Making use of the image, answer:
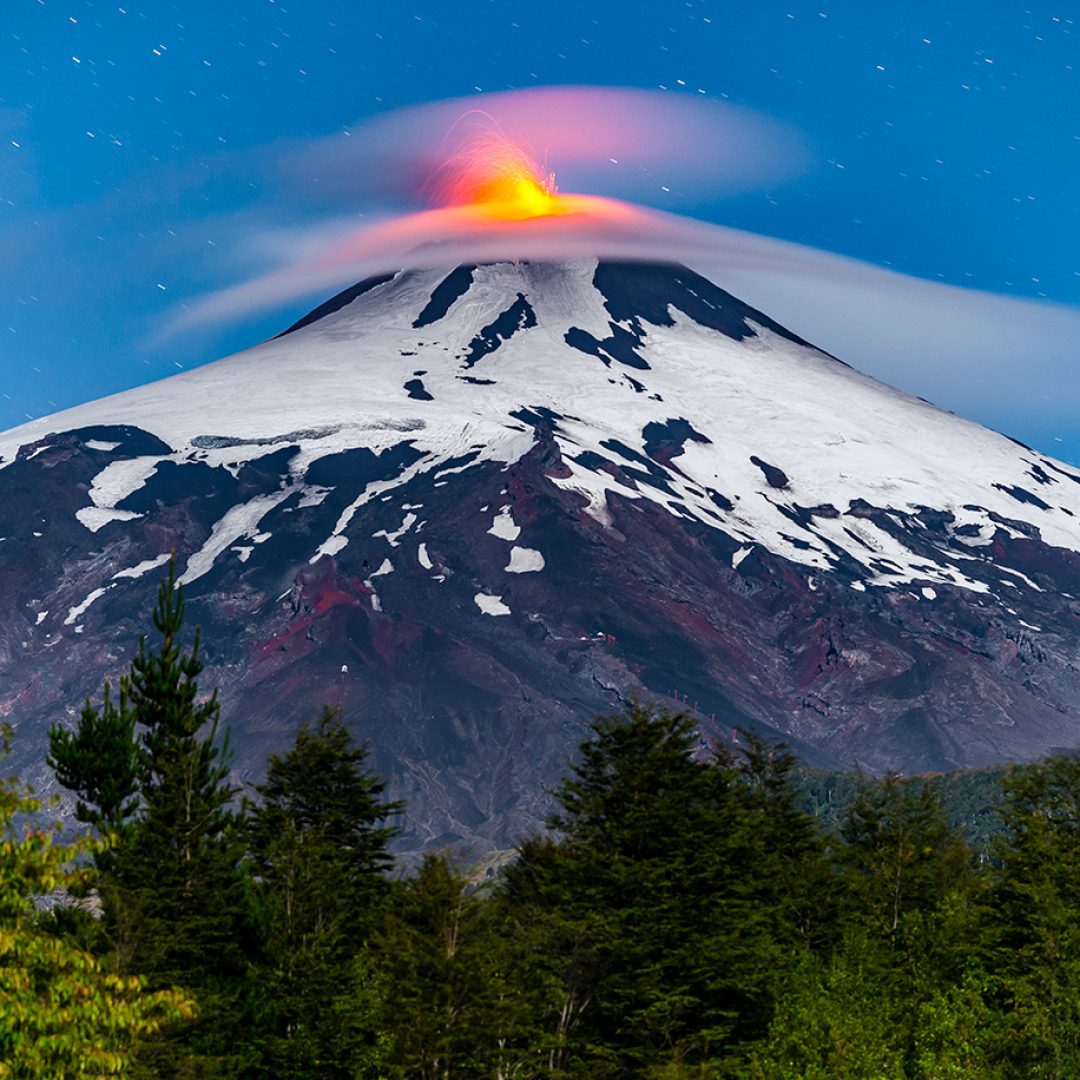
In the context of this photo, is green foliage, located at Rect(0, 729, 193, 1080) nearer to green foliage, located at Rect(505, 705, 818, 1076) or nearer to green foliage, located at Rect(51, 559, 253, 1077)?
green foliage, located at Rect(51, 559, 253, 1077)

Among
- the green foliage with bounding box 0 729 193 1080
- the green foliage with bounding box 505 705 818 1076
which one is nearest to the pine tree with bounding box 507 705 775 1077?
the green foliage with bounding box 505 705 818 1076

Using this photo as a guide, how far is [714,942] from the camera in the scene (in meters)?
51.9

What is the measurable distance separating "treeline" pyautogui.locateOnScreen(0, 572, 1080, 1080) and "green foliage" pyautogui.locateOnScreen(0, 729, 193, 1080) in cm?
1252

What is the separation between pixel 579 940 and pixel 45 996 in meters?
28.8

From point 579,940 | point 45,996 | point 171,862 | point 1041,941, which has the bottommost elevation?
point 1041,941

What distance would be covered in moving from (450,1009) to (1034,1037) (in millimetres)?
20909

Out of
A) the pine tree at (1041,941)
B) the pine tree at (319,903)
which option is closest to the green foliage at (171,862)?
the pine tree at (319,903)

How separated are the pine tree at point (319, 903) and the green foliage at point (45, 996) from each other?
24856 mm

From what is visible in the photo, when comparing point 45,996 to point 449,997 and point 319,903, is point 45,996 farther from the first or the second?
point 319,903

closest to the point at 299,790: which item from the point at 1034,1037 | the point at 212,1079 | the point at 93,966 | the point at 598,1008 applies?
the point at 598,1008

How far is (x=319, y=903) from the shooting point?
182 ft

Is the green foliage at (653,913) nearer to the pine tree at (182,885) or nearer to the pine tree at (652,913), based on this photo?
the pine tree at (652,913)

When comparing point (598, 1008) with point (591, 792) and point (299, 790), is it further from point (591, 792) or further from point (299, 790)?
point (299, 790)

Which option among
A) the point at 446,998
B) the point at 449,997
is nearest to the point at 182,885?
the point at 446,998
